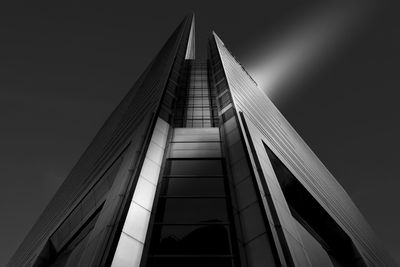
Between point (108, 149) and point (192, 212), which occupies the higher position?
point (108, 149)

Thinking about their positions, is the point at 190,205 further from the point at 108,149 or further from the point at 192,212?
the point at 108,149

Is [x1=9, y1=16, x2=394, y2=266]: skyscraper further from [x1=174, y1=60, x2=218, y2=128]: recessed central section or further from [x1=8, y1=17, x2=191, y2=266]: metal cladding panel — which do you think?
[x1=8, y1=17, x2=191, y2=266]: metal cladding panel

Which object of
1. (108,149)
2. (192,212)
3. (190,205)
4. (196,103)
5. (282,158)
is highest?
(196,103)

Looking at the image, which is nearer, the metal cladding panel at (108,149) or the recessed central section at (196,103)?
the metal cladding panel at (108,149)

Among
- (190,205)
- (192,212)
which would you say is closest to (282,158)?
(190,205)

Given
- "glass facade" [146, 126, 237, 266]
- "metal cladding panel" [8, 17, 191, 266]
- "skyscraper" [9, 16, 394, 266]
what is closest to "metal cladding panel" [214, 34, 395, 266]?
"skyscraper" [9, 16, 394, 266]

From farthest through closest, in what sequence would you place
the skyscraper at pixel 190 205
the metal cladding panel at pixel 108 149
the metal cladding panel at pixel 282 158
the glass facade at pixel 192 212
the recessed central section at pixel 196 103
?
1. the recessed central section at pixel 196 103
2. the metal cladding panel at pixel 108 149
3. the metal cladding panel at pixel 282 158
4. the glass facade at pixel 192 212
5. the skyscraper at pixel 190 205

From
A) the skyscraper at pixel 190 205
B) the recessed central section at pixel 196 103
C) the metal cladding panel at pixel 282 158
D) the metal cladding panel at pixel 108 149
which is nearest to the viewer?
the skyscraper at pixel 190 205

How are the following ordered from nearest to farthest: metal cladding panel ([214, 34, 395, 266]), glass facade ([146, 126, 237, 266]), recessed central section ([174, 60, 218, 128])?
glass facade ([146, 126, 237, 266])
metal cladding panel ([214, 34, 395, 266])
recessed central section ([174, 60, 218, 128])

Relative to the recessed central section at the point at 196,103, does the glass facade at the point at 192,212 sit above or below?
below

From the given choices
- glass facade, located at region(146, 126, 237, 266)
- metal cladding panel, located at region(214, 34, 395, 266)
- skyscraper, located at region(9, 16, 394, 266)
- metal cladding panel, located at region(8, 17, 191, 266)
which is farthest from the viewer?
metal cladding panel, located at region(8, 17, 191, 266)

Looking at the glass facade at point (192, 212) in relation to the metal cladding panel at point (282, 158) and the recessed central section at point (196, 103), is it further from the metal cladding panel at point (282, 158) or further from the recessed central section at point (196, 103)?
the recessed central section at point (196, 103)

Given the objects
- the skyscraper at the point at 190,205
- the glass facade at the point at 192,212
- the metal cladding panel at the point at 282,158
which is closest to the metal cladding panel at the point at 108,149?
the skyscraper at the point at 190,205

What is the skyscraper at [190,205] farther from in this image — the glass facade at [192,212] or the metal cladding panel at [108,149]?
the metal cladding panel at [108,149]
